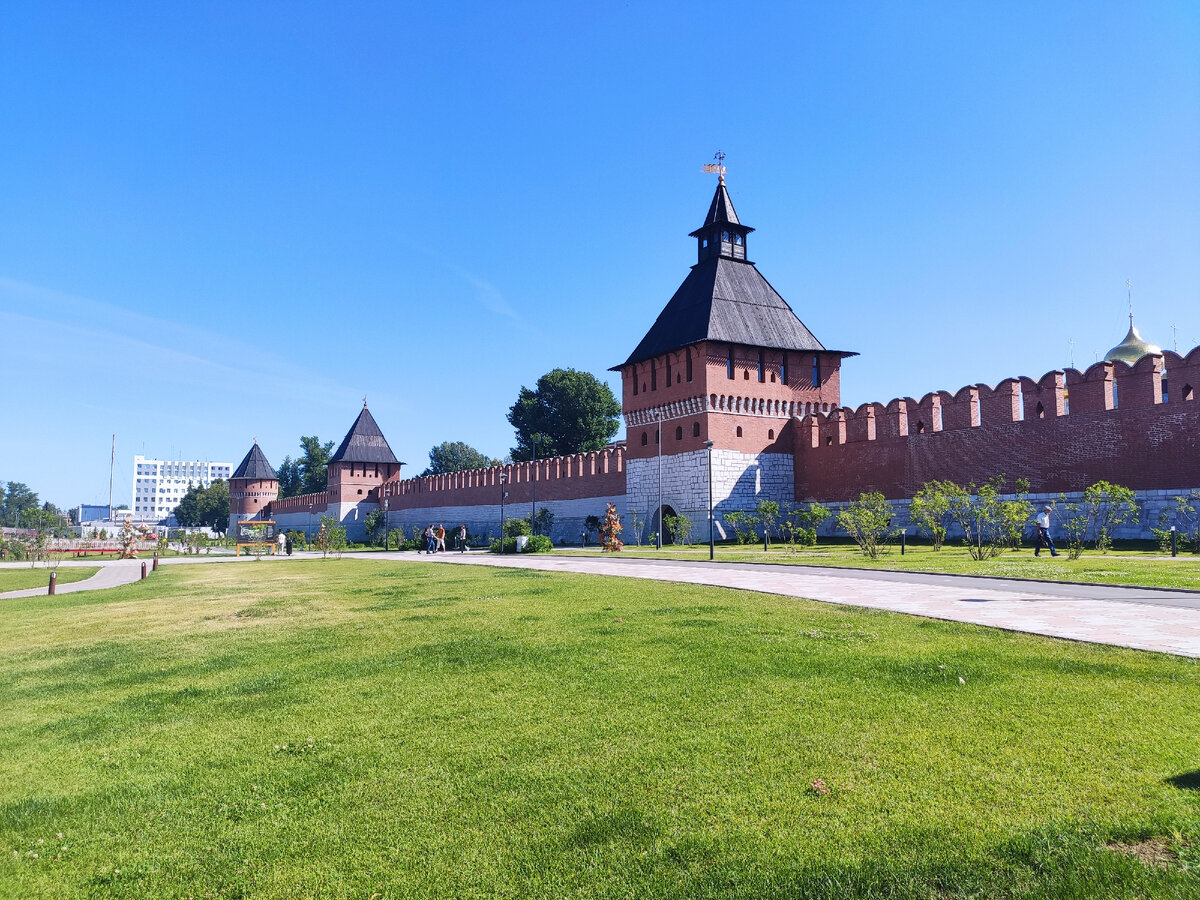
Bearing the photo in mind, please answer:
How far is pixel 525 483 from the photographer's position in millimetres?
39156

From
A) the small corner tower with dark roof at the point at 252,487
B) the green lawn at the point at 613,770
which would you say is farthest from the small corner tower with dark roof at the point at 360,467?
the green lawn at the point at 613,770

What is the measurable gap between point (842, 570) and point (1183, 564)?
5220mm

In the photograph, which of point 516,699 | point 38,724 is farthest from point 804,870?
point 38,724

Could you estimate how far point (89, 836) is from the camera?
2.88 meters

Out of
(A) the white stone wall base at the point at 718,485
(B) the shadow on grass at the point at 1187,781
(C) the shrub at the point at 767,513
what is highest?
(A) the white stone wall base at the point at 718,485

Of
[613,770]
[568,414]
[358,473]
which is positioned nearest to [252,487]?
[358,473]

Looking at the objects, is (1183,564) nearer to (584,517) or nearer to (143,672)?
(143,672)

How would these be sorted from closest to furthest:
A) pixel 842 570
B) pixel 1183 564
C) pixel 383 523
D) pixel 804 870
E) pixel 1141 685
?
1. pixel 804 870
2. pixel 1141 685
3. pixel 1183 564
4. pixel 842 570
5. pixel 383 523

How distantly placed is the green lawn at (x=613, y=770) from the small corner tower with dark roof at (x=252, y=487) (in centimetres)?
6365

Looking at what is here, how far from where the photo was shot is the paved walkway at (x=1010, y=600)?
5.95 m

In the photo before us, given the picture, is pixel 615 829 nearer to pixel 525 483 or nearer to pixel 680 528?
pixel 680 528

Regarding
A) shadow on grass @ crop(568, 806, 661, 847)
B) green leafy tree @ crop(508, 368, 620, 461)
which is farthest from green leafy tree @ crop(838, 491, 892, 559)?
green leafy tree @ crop(508, 368, 620, 461)

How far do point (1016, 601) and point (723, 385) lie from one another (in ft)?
68.6

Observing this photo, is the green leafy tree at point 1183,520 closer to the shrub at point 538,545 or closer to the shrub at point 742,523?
the shrub at point 742,523
